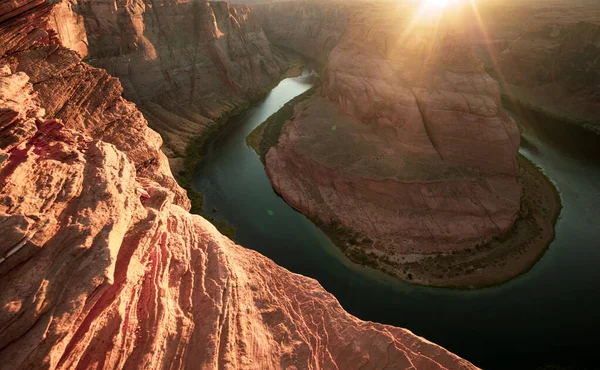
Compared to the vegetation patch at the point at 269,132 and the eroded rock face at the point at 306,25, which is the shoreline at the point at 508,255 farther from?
the eroded rock face at the point at 306,25

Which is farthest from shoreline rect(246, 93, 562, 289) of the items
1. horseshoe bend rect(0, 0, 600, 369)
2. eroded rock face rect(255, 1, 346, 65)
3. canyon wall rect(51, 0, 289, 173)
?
eroded rock face rect(255, 1, 346, 65)

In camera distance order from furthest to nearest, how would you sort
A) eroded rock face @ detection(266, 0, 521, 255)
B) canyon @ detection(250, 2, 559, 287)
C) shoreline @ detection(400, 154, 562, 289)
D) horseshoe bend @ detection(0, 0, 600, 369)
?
eroded rock face @ detection(266, 0, 521, 255)
canyon @ detection(250, 2, 559, 287)
shoreline @ detection(400, 154, 562, 289)
horseshoe bend @ detection(0, 0, 600, 369)

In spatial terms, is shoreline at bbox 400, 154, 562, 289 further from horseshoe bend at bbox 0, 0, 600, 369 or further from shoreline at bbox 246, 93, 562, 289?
horseshoe bend at bbox 0, 0, 600, 369

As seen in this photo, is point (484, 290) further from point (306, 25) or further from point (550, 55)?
point (306, 25)

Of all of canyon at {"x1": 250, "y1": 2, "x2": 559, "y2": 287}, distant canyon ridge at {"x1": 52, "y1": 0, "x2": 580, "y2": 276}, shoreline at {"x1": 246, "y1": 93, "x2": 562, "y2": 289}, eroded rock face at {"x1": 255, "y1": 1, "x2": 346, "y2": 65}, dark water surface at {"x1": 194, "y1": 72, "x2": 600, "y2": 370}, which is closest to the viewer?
dark water surface at {"x1": 194, "y1": 72, "x2": 600, "y2": 370}

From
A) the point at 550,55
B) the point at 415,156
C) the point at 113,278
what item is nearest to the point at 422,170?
the point at 415,156

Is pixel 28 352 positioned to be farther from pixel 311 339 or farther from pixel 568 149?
pixel 568 149

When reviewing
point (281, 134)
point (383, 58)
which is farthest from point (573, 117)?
point (281, 134)
